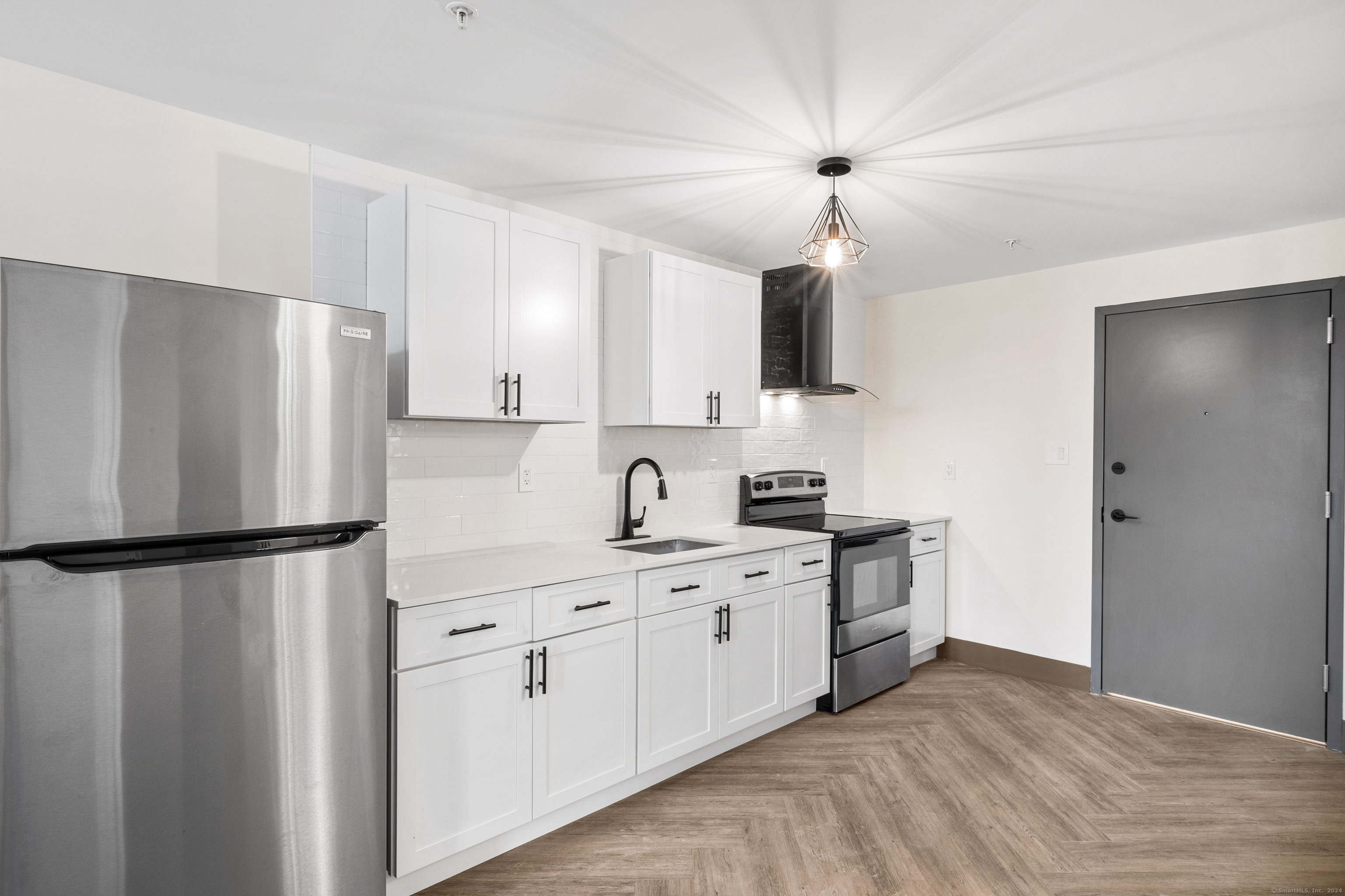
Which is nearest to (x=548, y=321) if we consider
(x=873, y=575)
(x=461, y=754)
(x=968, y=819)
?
(x=461, y=754)

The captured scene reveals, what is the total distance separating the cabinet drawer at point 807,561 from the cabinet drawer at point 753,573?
4 centimetres

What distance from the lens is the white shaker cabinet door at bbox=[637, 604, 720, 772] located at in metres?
2.76

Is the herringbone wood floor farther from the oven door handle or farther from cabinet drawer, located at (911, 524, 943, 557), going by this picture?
cabinet drawer, located at (911, 524, 943, 557)

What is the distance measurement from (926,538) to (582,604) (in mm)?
2674

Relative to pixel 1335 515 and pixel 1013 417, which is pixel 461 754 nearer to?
pixel 1013 417

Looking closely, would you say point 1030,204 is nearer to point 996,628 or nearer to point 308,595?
point 996,628

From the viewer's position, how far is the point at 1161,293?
12.5ft

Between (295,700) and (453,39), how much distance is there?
5.71 feet

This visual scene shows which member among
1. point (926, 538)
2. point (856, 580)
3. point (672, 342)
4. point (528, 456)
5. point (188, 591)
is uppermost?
point (672, 342)

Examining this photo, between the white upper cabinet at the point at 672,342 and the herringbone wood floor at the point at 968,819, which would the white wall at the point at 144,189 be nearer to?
the white upper cabinet at the point at 672,342

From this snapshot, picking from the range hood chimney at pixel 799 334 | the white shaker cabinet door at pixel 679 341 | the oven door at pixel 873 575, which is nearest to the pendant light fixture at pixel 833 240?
the white shaker cabinet door at pixel 679 341

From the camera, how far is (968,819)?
2693mm

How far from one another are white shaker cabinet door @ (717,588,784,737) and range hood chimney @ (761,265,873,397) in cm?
130

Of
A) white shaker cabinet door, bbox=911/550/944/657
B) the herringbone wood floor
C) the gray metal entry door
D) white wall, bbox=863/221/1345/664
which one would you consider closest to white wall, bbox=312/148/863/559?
white wall, bbox=863/221/1345/664
